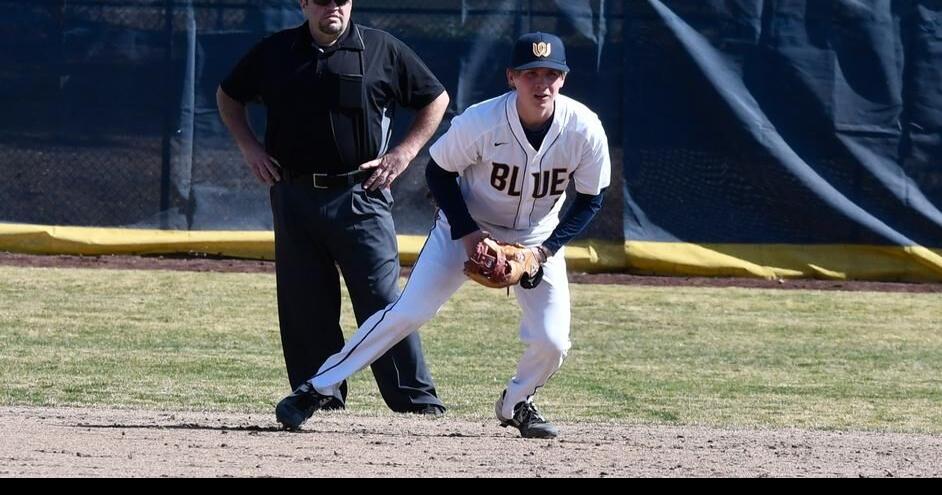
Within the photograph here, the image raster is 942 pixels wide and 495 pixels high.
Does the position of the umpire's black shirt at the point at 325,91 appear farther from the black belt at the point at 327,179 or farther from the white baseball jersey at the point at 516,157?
the white baseball jersey at the point at 516,157

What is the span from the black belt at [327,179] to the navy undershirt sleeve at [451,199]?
767mm

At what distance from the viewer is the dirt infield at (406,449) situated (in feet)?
16.4

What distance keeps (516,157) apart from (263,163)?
1296 millimetres

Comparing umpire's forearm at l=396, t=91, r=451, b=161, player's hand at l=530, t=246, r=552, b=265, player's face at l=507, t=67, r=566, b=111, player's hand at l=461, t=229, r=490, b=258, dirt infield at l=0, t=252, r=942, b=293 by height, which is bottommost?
dirt infield at l=0, t=252, r=942, b=293

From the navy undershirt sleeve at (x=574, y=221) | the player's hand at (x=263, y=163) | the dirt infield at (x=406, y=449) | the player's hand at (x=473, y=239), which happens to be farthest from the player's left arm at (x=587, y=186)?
the player's hand at (x=263, y=163)

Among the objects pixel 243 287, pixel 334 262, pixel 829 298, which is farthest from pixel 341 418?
pixel 829 298

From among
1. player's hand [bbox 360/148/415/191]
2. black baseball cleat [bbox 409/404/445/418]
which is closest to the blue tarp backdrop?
player's hand [bbox 360/148/415/191]

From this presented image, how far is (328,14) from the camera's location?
6.38 metres

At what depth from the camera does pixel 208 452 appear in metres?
5.27

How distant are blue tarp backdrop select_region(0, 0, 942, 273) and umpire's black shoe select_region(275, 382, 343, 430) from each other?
548 cm

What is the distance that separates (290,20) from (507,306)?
108 inches

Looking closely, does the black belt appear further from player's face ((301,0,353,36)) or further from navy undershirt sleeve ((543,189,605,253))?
navy undershirt sleeve ((543,189,605,253))

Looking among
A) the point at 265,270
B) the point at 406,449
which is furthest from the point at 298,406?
the point at 265,270

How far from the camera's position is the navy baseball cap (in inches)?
217
